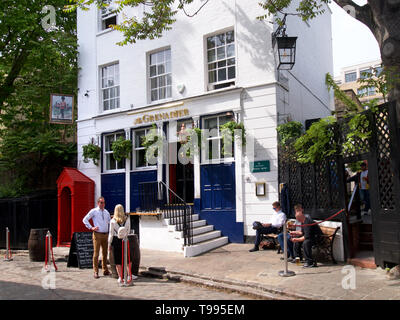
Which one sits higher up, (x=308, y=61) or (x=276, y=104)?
(x=308, y=61)

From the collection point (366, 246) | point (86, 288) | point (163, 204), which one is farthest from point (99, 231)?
point (366, 246)

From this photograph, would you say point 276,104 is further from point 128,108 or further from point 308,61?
point 128,108

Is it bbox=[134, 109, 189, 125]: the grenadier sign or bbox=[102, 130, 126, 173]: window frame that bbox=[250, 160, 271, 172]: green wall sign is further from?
bbox=[102, 130, 126, 173]: window frame

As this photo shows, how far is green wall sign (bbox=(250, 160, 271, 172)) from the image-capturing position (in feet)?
37.0

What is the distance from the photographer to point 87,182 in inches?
587

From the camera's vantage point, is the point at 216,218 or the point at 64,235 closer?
the point at 216,218

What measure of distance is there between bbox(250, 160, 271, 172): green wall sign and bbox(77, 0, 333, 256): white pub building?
3cm

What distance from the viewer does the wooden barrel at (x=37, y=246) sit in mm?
11164

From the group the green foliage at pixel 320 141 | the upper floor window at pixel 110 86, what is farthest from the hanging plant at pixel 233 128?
the upper floor window at pixel 110 86

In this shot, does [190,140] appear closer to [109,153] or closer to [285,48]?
[285,48]

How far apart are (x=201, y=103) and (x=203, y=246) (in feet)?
16.0

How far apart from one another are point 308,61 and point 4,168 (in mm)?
14215

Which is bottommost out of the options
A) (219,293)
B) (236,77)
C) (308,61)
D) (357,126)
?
(219,293)

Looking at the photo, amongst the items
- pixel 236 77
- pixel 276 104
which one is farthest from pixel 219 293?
pixel 236 77
